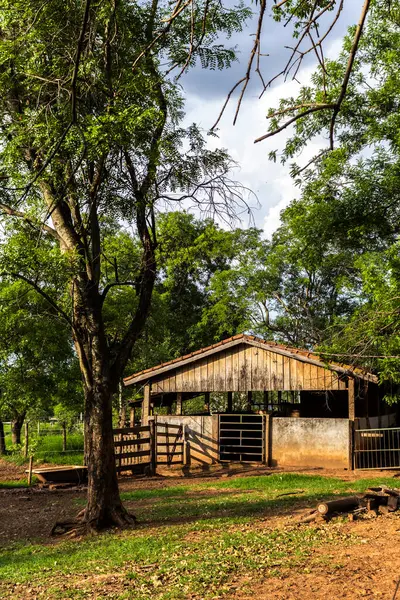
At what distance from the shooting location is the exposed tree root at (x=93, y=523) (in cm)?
1070

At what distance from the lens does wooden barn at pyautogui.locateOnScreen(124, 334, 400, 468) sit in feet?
63.5

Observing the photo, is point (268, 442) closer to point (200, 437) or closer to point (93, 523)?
point (200, 437)

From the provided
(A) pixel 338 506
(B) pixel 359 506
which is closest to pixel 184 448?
(B) pixel 359 506

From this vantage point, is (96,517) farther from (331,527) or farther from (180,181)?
(180,181)

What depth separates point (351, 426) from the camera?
18969mm

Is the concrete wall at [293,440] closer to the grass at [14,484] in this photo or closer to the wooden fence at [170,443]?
the wooden fence at [170,443]

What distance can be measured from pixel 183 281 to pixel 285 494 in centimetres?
2617

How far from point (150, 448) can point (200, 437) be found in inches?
81.9

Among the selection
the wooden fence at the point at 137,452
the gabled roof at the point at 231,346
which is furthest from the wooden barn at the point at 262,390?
the wooden fence at the point at 137,452

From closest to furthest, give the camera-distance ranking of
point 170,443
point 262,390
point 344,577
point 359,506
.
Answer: point 344,577
point 359,506
point 262,390
point 170,443

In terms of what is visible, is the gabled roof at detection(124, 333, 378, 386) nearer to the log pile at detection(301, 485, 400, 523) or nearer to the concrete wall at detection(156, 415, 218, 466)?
the concrete wall at detection(156, 415, 218, 466)

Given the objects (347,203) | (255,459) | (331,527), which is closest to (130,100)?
(347,203)

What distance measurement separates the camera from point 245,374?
21.2m

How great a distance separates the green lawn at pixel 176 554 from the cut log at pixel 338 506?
0.33m
